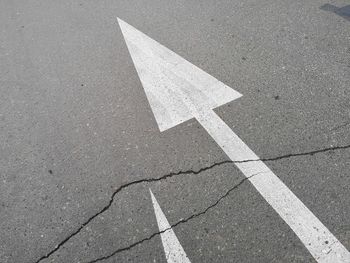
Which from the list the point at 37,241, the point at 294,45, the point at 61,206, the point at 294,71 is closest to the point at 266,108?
the point at 294,71

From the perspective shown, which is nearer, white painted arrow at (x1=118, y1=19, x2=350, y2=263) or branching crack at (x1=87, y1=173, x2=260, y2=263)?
white painted arrow at (x1=118, y1=19, x2=350, y2=263)

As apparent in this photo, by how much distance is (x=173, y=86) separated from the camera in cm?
392

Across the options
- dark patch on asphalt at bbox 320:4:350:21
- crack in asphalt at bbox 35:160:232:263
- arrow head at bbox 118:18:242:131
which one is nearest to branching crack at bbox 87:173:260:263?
crack in asphalt at bbox 35:160:232:263

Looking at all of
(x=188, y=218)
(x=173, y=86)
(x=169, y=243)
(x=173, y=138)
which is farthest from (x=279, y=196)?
(x=173, y=86)

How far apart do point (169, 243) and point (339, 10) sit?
13.1 ft

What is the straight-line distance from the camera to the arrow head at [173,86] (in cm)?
363

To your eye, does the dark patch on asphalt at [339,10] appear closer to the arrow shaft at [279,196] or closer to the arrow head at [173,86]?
the arrow head at [173,86]

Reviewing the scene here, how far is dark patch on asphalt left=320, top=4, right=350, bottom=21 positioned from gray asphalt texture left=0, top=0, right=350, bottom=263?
2cm

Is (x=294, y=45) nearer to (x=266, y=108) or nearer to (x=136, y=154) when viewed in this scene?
(x=266, y=108)

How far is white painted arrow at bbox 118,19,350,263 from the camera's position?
8.52 feet

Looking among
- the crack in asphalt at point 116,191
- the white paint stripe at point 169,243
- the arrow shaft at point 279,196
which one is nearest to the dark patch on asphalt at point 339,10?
the arrow shaft at point 279,196

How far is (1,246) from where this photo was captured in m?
2.89

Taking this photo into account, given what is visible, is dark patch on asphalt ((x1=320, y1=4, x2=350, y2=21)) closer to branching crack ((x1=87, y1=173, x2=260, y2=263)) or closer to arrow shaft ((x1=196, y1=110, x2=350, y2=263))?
arrow shaft ((x1=196, y1=110, x2=350, y2=263))

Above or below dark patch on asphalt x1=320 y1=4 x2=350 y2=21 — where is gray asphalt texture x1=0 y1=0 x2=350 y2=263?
below
